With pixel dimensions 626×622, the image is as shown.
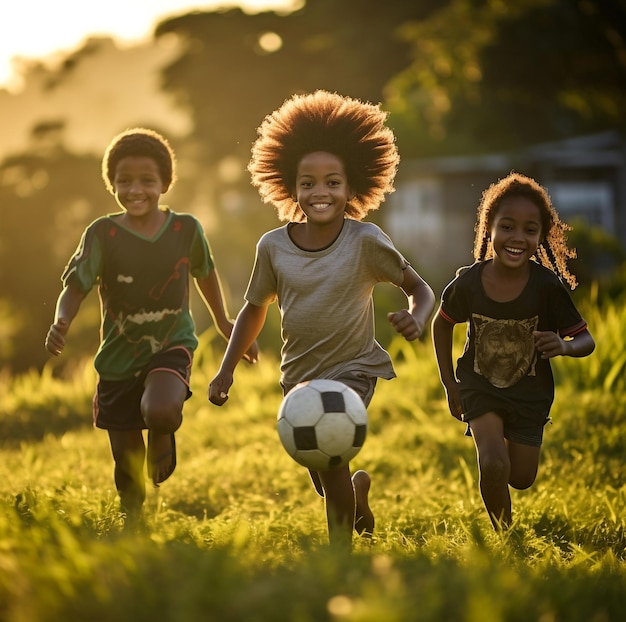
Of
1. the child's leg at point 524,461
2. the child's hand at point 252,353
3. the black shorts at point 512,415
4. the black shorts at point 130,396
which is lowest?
the child's leg at point 524,461

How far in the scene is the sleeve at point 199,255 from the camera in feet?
18.5

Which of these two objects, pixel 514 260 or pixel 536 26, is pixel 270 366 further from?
pixel 536 26

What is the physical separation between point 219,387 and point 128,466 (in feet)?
3.10

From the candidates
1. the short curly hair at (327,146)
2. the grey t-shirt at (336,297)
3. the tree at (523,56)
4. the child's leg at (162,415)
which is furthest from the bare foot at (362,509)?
the tree at (523,56)

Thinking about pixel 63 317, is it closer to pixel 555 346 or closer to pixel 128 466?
pixel 128 466

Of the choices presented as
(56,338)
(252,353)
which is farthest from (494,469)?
(56,338)

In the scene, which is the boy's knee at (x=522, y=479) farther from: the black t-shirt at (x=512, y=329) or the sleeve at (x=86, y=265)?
the sleeve at (x=86, y=265)

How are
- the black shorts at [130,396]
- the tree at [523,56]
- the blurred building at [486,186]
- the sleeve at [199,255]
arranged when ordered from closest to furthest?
the black shorts at [130,396] < the sleeve at [199,255] < the tree at [523,56] < the blurred building at [486,186]

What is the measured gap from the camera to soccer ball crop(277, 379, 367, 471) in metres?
4.39

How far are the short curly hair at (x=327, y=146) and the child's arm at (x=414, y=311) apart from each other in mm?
537

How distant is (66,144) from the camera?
26391 millimetres

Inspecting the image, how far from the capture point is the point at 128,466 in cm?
547

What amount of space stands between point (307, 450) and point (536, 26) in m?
14.4

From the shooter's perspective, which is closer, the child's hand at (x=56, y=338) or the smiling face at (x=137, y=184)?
the child's hand at (x=56, y=338)
